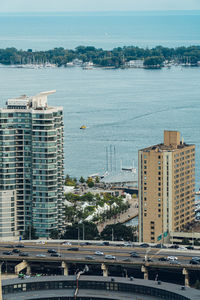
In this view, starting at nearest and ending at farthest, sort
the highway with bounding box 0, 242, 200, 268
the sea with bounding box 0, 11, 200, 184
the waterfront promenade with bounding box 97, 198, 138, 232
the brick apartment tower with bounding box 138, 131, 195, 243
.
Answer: the highway with bounding box 0, 242, 200, 268 < the brick apartment tower with bounding box 138, 131, 195, 243 < the waterfront promenade with bounding box 97, 198, 138, 232 < the sea with bounding box 0, 11, 200, 184

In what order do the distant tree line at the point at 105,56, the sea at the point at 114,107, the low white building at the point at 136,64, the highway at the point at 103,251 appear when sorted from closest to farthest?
1. the highway at the point at 103,251
2. the sea at the point at 114,107
3. the low white building at the point at 136,64
4. the distant tree line at the point at 105,56

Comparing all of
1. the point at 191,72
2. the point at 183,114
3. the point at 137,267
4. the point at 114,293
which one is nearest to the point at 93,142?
the point at 183,114

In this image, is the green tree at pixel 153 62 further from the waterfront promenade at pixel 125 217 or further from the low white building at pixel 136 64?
the waterfront promenade at pixel 125 217

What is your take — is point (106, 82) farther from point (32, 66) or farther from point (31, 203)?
point (31, 203)

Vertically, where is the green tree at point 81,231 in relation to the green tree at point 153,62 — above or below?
below

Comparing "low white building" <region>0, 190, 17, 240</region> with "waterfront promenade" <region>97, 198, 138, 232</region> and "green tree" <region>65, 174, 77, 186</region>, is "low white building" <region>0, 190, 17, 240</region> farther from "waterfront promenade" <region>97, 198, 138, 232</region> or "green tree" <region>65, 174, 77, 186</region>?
"green tree" <region>65, 174, 77, 186</region>

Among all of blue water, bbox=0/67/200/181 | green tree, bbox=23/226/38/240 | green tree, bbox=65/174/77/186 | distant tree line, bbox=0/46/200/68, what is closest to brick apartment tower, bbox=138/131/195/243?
green tree, bbox=23/226/38/240

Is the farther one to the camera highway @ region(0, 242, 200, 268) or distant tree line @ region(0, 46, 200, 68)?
distant tree line @ region(0, 46, 200, 68)

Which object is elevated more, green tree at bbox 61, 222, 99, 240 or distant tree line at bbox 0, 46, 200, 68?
distant tree line at bbox 0, 46, 200, 68

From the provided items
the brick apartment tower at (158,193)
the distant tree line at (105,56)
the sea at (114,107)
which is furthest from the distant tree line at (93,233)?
the distant tree line at (105,56)
